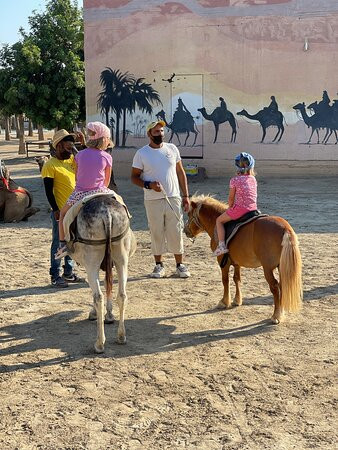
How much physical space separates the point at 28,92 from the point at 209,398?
23.0 meters

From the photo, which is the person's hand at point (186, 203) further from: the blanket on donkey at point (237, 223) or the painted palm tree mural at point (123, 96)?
the painted palm tree mural at point (123, 96)

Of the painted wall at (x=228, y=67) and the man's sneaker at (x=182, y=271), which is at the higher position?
the painted wall at (x=228, y=67)

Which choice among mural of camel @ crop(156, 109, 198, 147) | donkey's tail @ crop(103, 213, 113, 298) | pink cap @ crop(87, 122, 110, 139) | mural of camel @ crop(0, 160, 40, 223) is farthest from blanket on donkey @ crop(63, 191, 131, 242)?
mural of camel @ crop(156, 109, 198, 147)

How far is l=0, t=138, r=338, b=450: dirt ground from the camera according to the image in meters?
3.75

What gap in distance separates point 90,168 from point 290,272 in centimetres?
214

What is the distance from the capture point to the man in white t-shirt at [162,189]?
697 centimetres

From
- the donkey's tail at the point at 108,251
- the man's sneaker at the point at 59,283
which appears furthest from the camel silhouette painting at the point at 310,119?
the donkey's tail at the point at 108,251

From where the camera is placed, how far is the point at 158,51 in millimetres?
19234

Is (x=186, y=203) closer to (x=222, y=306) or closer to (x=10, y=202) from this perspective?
(x=222, y=306)

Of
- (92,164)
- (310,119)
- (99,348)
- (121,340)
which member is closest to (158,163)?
(92,164)

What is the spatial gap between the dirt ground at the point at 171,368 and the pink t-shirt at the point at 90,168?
147cm

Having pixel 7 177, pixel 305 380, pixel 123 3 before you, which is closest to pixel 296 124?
pixel 123 3

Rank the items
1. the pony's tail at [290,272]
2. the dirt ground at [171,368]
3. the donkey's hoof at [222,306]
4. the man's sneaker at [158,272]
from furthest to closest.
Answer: the man's sneaker at [158,272], the donkey's hoof at [222,306], the pony's tail at [290,272], the dirt ground at [171,368]

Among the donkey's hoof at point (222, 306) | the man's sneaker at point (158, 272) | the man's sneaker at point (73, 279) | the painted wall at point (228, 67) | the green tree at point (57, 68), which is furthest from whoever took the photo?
the green tree at point (57, 68)
